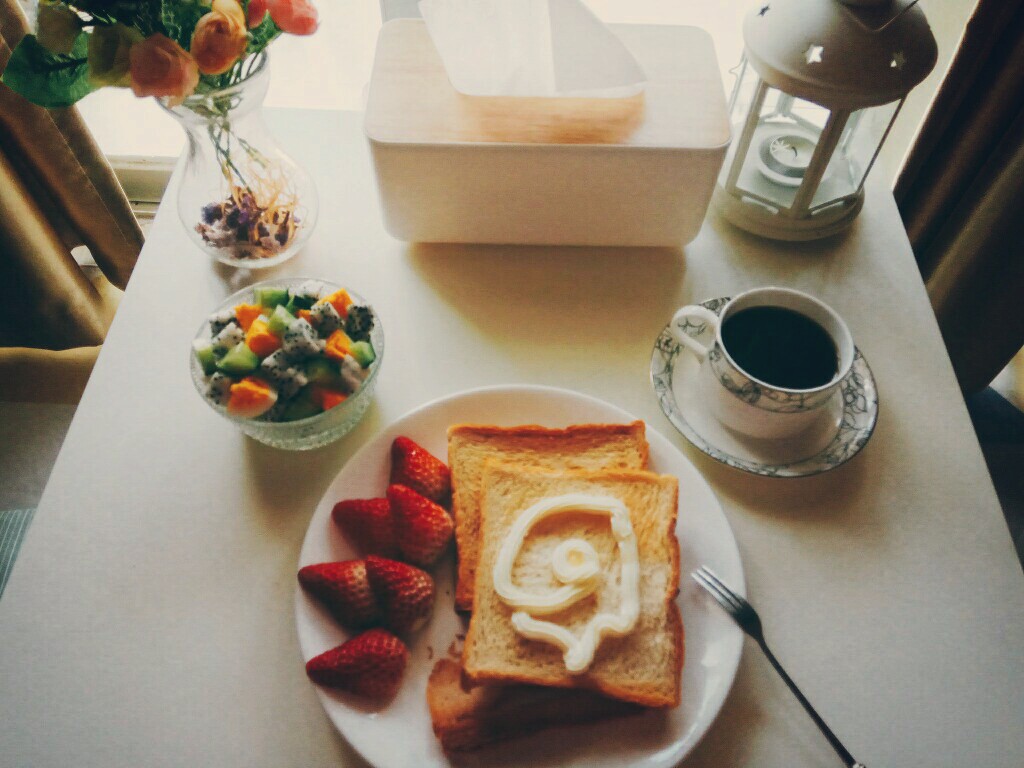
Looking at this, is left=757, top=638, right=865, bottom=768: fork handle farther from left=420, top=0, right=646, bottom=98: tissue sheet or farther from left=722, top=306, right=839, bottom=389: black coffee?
left=420, top=0, right=646, bottom=98: tissue sheet

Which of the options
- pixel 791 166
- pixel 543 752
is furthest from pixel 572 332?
pixel 543 752

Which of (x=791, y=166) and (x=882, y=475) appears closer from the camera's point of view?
(x=882, y=475)

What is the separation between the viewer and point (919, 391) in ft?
2.98

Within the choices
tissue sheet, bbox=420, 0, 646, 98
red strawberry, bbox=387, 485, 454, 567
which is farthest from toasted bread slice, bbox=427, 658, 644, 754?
tissue sheet, bbox=420, 0, 646, 98

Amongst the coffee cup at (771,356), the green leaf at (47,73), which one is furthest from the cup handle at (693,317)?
the green leaf at (47,73)

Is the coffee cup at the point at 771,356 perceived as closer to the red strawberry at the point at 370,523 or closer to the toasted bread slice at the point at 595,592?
the toasted bread slice at the point at 595,592

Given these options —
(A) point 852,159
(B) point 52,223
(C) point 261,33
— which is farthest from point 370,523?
(B) point 52,223

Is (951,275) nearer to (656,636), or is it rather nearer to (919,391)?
(919,391)

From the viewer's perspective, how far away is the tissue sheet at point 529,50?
900 mm

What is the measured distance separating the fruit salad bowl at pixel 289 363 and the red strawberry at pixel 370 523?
10cm

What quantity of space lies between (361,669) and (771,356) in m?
0.54

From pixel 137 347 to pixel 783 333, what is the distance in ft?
2.69

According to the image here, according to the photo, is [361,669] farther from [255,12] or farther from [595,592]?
[255,12]

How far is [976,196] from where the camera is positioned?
130cm
